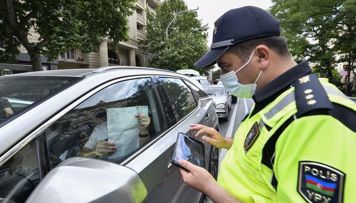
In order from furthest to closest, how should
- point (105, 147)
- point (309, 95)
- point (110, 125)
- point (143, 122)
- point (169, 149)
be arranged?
point (143, 122) < point (169, 149) < point (110, 125) < point (105, 147) < point (309, 95)

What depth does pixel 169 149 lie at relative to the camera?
246cm

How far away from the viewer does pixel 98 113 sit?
212 cm

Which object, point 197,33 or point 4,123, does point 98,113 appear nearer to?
point 4,123

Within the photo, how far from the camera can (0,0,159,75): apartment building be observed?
22675 mm

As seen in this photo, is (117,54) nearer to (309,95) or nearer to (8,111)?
(8,111)

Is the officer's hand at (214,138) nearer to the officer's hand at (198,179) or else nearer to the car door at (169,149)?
the car door at (169,149)

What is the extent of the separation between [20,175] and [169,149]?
44.3 inches

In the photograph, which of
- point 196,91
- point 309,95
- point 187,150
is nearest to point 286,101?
point 309,95

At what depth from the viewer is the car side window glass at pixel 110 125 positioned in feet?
5.84

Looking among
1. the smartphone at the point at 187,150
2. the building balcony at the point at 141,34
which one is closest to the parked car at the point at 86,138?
the smartphone at the point at 187,150

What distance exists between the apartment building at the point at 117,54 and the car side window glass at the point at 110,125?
48.1 ft

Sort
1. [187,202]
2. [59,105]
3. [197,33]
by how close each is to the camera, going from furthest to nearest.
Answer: [197,33], [187,202], [59,105]

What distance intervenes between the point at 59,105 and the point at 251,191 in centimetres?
95

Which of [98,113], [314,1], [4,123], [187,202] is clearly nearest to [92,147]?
[98,113]
